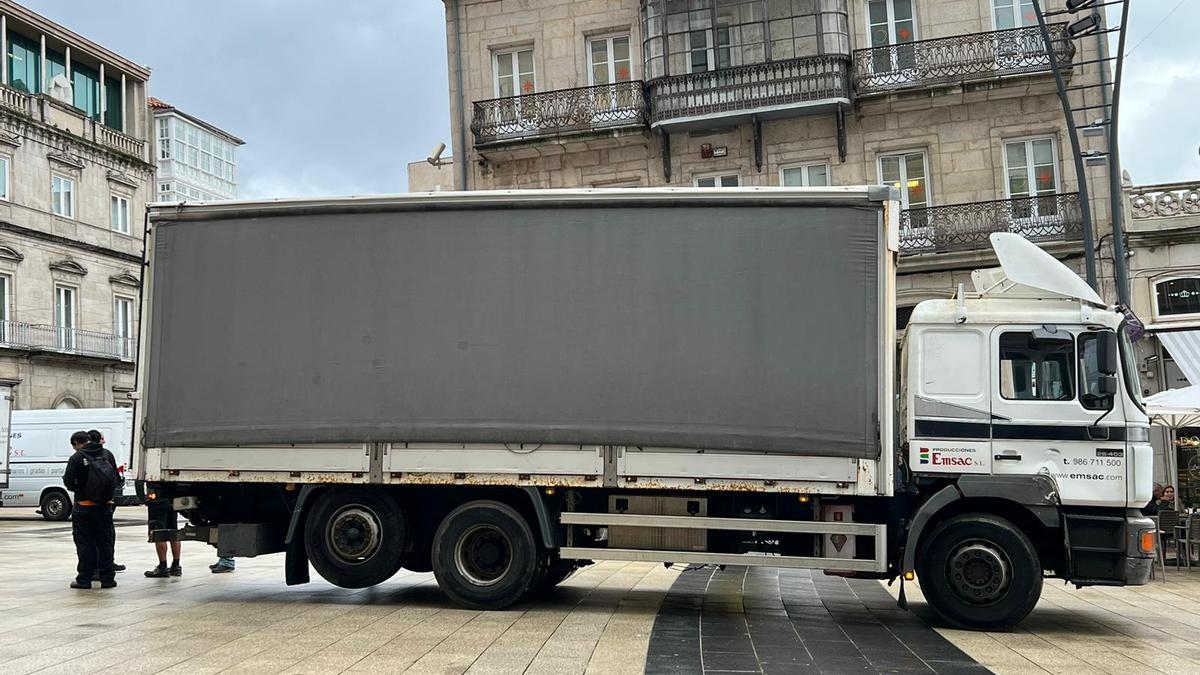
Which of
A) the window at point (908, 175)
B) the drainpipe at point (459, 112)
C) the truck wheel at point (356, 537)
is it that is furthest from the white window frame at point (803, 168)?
the truck wheel at point (356, 537)

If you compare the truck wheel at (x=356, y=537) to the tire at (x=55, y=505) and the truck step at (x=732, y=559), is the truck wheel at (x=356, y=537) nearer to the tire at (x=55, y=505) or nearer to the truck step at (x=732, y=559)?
the truck step at (x=732, y=559)

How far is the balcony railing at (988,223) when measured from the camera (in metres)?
24.5

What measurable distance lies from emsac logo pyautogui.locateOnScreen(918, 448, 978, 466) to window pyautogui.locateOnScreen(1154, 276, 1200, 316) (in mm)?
15997

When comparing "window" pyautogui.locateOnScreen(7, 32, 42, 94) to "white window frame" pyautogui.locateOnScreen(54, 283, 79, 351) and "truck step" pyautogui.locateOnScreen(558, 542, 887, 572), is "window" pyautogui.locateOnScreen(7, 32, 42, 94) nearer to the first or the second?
"white window frame" pyautogui.locateOnScreen(54, 283, 79, 351)

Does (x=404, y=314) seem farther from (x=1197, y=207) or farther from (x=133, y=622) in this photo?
(x=1197, y=207)

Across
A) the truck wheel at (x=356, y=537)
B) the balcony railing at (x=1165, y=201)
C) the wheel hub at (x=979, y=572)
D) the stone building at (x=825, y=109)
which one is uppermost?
the stone building at (x=825, y=109)

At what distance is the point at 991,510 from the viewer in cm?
1049

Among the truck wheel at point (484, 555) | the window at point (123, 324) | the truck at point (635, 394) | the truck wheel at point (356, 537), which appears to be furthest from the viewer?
the window at point (123, 324)

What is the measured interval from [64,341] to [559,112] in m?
24.1

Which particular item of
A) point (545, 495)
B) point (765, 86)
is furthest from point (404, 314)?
point (765, 86)

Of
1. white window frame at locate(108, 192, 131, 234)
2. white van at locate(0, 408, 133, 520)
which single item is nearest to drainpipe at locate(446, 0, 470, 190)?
white van at locate(0, 408, 133, 520)

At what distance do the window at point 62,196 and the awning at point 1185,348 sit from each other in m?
36.2

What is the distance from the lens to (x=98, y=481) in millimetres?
13078

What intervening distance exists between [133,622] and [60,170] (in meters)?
36.8
